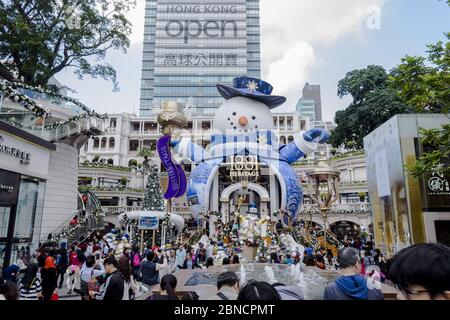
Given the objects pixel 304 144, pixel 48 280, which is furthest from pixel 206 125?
pixel 48 280

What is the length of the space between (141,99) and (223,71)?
68.6 ft

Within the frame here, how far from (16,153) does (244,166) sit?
12355 mm

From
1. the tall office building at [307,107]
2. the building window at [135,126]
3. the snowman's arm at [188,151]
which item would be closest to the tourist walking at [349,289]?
the snowman's arm at [188,151]

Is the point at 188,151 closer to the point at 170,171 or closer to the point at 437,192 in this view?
the point at 170,171

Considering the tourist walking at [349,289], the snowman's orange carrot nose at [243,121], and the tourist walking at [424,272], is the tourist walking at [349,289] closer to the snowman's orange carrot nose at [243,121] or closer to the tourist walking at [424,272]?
the tourist walking at [424,272]

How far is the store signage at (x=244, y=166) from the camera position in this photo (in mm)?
19594

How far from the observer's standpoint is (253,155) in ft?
64.5

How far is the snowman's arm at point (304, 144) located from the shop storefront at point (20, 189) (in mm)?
13374

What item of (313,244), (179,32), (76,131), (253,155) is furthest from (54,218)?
(179,32)

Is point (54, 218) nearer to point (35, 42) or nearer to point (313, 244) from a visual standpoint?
point (35, 42)

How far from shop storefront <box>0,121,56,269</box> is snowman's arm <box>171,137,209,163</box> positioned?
8668 mm

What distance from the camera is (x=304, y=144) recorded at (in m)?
19.5

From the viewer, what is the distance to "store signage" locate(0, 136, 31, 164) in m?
10.0
